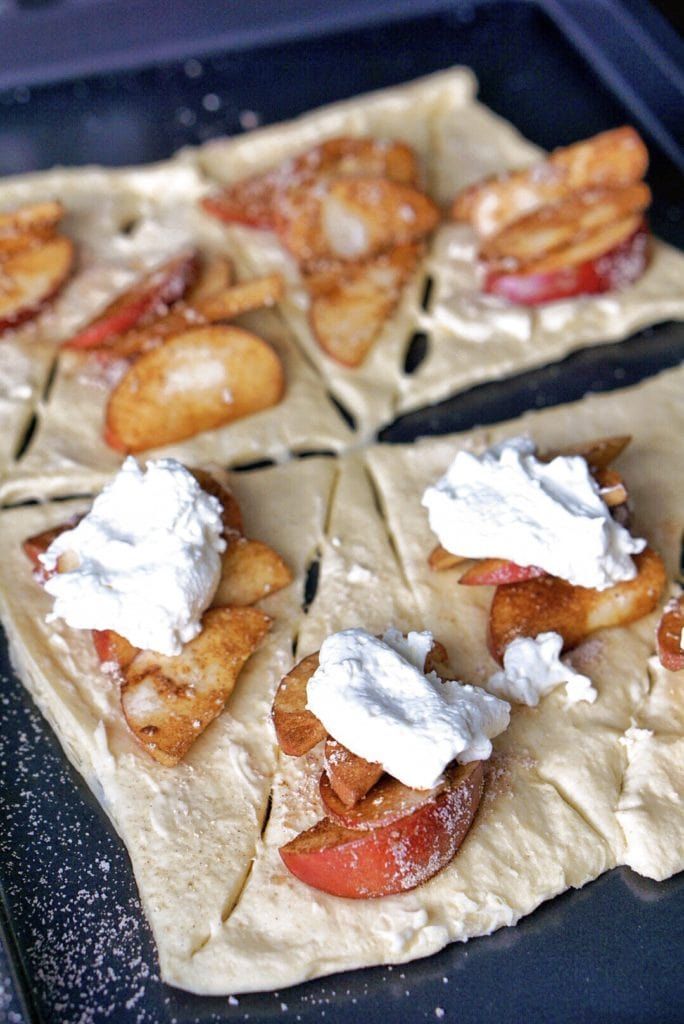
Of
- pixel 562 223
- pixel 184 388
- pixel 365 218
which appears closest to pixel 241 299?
pixel 184 388

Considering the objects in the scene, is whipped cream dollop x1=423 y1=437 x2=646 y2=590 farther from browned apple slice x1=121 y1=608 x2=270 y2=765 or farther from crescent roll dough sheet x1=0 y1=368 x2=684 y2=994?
browned apple slice x1=121 y1=608 x2=270 y2=765

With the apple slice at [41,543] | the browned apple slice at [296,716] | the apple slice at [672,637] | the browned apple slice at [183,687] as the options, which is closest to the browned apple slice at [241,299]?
the apple slice at [41,543]

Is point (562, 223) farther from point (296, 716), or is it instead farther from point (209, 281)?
point (296, 716)

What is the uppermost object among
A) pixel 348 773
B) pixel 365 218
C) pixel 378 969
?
pixel 365 218

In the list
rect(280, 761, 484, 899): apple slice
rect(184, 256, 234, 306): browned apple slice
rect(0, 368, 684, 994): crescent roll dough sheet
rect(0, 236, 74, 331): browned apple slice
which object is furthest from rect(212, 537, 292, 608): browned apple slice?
rect(0, 236, 74, 331): browned apple slice

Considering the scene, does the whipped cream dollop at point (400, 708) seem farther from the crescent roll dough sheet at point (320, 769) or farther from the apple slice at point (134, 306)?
the apple slice at point (134, 306)
